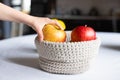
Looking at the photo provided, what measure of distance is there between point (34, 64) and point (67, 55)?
0.21 metres

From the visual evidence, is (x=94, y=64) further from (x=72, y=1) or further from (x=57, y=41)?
(x=72, y=1)

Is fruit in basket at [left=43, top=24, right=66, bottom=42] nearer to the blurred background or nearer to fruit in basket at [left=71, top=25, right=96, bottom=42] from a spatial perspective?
fruit in basket at [left=71, top=25, right=96, bottom=42]

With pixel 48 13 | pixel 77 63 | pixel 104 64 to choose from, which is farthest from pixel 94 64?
pixel 48 13

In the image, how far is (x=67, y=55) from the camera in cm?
87

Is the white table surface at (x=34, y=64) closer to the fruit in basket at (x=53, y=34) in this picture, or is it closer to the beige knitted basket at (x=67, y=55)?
the beige knitted basket at (x=67, y=55)

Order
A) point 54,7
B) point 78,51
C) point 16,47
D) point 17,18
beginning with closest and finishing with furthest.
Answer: point 78,51 → point 17,18 → point 16,47 → point 54,7

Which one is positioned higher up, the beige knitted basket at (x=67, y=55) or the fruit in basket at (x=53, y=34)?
the fruit in basket at (x=53, y=34)

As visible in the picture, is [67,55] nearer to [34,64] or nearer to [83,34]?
[83,34]

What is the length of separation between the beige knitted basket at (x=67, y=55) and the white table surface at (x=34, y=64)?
2cm

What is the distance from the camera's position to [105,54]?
119cm

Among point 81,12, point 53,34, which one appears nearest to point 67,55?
point 53,34

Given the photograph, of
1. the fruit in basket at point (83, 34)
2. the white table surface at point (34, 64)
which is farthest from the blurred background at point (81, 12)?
the fruit in basket at point (83, 34)

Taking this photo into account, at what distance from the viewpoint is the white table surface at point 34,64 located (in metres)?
0.88

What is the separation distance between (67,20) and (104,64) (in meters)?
3.97
